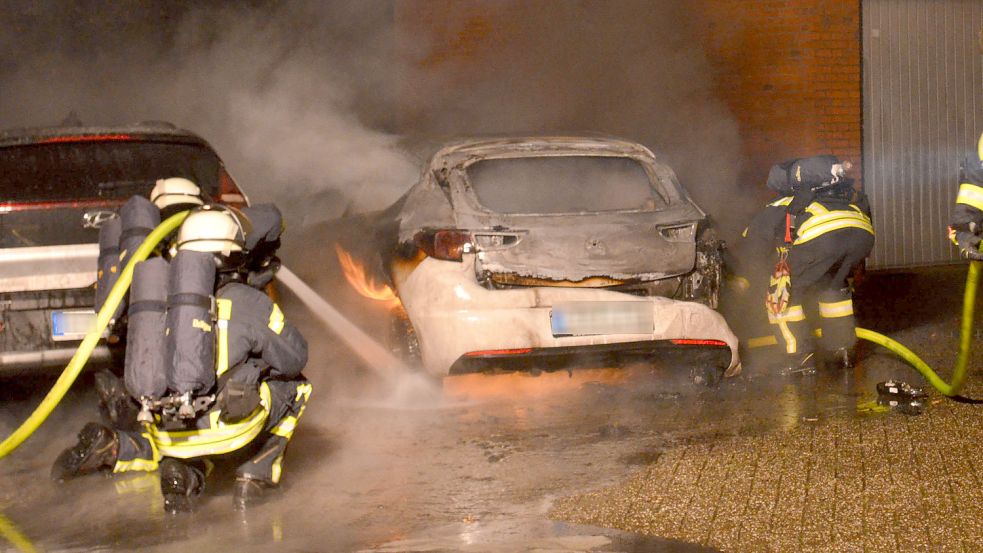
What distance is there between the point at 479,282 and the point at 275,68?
7.82 m

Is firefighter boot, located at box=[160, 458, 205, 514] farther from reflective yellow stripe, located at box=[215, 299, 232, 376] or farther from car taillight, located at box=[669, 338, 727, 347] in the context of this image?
car taillight, located at box=[669, 338, 727, 347]

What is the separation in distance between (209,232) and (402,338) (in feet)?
7.25

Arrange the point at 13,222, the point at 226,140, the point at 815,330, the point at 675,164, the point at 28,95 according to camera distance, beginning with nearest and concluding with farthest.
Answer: the point at 13,222
the point at 815,330
the point at 675,164
the point at 226,140
the point at 28,95

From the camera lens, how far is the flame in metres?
6.83

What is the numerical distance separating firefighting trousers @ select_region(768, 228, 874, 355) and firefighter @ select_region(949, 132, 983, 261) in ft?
3.03

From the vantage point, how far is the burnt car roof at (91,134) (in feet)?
21.0

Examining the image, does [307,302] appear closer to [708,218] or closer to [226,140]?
[708,218]

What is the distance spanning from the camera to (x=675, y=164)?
1158cm

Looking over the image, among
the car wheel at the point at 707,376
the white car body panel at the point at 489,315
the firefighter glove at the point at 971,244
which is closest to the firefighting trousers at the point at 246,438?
the white car body panel at the point at 489,315

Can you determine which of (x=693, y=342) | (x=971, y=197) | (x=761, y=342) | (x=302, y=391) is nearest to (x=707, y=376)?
(x=693, y=342)

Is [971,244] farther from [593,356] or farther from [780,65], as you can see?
[780,65]

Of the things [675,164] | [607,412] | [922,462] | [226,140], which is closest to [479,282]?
[607,412]

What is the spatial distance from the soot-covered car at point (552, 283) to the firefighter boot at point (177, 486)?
1.63 m

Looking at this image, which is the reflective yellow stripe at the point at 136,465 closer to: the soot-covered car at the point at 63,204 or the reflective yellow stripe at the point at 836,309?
the soot-covered car at the point at 63,204
